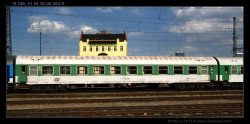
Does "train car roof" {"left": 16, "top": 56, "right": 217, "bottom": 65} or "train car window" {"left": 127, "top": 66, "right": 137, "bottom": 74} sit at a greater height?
"train car roof" {"left": 16, "top": 56, "right": 217, "bottom": 65}

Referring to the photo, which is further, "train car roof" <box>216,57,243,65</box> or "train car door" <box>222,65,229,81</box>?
"train car roof" <box>216,57,243,65</box>

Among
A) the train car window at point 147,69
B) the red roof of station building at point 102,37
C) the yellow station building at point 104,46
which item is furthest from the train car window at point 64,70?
the red roof of station building at point 102,37

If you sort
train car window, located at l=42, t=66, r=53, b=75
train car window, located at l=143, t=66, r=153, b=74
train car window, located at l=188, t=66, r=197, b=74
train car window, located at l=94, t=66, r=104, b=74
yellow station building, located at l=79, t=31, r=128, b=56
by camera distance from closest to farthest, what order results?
train car window, located at l=42, t=66, r=53, b=75 → train car window, located at l=94, t=66, r=104, b=74 → train car window, located at l=143, t=66, r=153, b=74 → train car window, located at l=188, t=66, r=197, b=74 → yellow station building, located at l=79, t=31, r=128, b=56

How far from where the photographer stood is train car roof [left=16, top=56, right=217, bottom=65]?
23633mm

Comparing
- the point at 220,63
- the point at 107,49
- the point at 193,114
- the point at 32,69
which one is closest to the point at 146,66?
the point at 220,63

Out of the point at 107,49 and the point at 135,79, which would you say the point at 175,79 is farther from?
the point at 107,49

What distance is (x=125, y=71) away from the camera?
959 inches

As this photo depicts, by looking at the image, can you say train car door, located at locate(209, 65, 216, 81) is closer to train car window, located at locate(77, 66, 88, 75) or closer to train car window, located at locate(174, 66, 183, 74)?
train car window, located at locate(174, 66, 183, 74)

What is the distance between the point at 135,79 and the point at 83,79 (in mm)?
4404

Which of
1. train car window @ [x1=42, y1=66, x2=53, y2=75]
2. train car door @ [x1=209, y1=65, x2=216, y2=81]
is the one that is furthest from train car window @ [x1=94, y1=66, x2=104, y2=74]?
train car door @ [x1=209, y1=65, x2=216, y2=81]

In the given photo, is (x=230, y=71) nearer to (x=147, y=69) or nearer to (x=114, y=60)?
(x=147, y=69)

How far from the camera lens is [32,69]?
76.7ft

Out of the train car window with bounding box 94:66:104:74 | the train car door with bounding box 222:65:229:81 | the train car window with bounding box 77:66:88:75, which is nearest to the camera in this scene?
the train car window with bounding box 77:66:88:75

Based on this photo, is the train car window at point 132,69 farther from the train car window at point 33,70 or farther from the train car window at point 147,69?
the train car window at point 33,70
